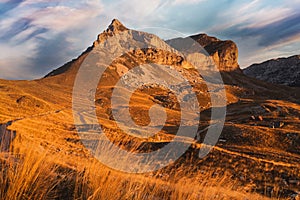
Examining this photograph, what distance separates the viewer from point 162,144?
728 inches

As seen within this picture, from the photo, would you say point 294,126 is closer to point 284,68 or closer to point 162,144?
point 162,144

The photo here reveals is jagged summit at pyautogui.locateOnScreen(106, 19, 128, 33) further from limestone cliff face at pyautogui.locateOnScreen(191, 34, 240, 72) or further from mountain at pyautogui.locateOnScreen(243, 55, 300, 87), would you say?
mountain at pyautogui.locateOnScreen(243, 55, 300, 87)

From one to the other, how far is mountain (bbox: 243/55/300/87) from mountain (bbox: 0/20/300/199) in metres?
66.5

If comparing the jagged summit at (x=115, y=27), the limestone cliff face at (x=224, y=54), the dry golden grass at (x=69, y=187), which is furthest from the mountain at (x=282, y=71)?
the dry golden grass at (x=69, y=187)

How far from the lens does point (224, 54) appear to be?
15038 centimetres

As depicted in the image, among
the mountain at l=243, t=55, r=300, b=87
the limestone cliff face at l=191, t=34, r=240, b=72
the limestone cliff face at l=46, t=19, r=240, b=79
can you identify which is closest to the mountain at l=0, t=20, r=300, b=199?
the limestone cliff face at l=46, t=19, r=240, b=79

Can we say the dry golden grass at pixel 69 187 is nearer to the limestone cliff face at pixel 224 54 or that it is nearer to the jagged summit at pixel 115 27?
the jagged summit at pixel 115 27

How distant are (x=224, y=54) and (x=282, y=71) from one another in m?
44.5

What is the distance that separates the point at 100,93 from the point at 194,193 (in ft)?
208

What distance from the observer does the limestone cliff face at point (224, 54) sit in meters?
147

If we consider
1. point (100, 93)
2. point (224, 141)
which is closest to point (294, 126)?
point (224, 141)

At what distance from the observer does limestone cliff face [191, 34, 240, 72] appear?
483ft

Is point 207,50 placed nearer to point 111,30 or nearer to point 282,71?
point 282,71

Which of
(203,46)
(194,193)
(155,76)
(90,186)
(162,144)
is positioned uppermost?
(203,46)
